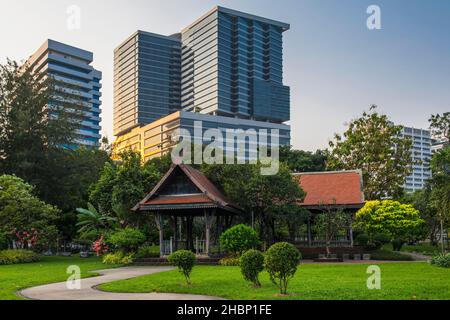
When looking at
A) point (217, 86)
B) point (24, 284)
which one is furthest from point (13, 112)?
point (217, 86)

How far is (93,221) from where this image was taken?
126 ft

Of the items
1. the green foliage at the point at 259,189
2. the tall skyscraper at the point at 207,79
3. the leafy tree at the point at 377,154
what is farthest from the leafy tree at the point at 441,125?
the tall skyscraper at the point at 207,79

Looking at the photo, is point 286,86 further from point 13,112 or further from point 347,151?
point 13,112

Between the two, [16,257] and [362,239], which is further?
[362,239]

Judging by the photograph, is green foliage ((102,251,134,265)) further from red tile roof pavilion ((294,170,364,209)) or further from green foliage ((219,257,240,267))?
red tile roof pavilion ((294,170,364,209))

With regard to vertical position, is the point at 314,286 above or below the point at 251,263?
below

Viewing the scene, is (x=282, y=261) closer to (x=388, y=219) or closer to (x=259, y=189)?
(x=259, y=189)

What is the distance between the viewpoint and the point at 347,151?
50219 mm

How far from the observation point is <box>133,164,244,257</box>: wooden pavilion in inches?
1139

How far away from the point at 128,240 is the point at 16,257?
8.28 metres

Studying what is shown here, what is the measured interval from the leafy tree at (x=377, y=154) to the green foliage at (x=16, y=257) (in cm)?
2990

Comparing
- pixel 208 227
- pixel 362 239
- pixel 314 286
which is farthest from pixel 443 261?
pixel 362 239

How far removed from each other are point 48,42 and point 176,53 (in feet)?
204

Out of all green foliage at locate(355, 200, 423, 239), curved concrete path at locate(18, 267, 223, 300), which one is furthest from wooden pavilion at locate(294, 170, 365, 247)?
curved concrete path at locate(18, 267, 223, 300)
